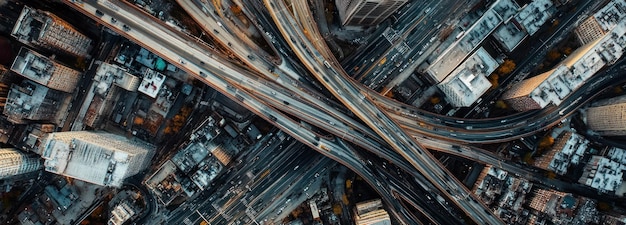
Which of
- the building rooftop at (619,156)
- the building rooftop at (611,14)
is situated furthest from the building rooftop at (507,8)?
the building rooftop at (619,156)

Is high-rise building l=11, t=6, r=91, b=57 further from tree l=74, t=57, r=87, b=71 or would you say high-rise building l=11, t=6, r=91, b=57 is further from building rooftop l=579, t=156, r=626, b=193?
building rooftop l=579, t=156, r=626, b=193

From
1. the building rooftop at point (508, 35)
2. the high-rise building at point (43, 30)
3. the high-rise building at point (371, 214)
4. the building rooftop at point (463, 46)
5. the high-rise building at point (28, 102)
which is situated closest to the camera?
the high-rise building at point (43, 30)

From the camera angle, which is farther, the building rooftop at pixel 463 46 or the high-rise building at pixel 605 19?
the building rooftop at pixel 463 46

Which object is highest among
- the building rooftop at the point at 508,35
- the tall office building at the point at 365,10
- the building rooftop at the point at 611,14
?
the tall office building at the point at 365,10

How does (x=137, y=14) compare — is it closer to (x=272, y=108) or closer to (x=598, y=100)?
(x=272, y=108)

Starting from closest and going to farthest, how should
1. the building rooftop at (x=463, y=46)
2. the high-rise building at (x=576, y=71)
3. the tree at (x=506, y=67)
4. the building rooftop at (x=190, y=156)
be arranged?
1. the high-rise building at (x=576, y=71)
2. the building rooftop at (x=190, y=156)
3. the building rooftop at (x=463, y=46)
4. the tree at (x=506, y=67)

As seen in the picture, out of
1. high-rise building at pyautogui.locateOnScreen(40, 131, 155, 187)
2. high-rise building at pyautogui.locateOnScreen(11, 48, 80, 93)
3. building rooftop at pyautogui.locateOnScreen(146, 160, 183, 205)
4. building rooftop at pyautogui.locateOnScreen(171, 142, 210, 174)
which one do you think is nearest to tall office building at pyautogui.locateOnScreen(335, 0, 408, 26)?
building rooftop at pyautogui.locateOnScreen(171, 142, 210, 174)

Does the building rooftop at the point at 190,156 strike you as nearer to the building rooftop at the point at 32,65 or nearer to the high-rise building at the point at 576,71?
the building rooftop at the point at 32,65

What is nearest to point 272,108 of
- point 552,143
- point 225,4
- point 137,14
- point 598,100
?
point 225,4
